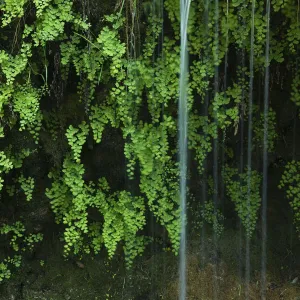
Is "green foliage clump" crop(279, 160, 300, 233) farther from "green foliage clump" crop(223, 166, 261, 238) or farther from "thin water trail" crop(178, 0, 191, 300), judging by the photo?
"thin water trail" crop(178, 0, 191, 300)

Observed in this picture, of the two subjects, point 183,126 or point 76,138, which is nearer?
point 76,138

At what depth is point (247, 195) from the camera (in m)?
4.82

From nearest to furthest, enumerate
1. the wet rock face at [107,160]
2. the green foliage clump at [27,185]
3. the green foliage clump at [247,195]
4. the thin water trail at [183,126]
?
the thin water trail at [183,126] < the green foliage clump at [27,185] < the green foliage clump at [247,195] < the wet rock face at [107,160]

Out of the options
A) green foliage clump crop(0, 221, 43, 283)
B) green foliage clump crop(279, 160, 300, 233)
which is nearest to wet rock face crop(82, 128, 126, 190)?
green foliage clump crop(0, 221, 43, 283)

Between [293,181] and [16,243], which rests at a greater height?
[293,181]

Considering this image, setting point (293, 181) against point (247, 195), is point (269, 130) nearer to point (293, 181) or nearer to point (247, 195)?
point (293, 181)

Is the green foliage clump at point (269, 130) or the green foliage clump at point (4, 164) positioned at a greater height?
the green foliage clump at point (269, 130)

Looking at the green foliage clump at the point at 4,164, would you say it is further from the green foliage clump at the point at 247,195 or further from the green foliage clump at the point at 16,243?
the green foliage clump at the point at 247,195

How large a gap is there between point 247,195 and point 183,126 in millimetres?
911

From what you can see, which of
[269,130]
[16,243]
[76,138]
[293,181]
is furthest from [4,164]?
[293,181]

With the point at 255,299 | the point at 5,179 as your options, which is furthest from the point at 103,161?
the point at 255,299

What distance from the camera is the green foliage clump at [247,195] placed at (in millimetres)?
4809

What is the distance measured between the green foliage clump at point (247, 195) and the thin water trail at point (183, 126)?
0.49 meters

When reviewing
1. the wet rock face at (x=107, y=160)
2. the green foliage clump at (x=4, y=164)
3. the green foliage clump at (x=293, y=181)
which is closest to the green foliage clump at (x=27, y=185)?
the green foliage clump at (x=4, y=164)
